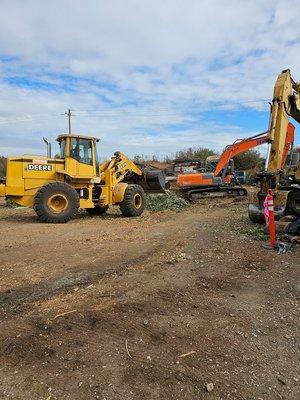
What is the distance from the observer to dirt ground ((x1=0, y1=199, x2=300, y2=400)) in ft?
10.1

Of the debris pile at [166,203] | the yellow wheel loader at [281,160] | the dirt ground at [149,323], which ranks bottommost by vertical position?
the dirt ground at [149,323]

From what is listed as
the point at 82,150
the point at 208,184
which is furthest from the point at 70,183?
the point at 208,184

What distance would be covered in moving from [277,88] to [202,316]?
766 cm

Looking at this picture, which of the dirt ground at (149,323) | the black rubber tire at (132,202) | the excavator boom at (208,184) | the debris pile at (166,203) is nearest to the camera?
the dirt ground at (149,323)

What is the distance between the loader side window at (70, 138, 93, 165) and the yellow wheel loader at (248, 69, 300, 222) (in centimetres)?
581

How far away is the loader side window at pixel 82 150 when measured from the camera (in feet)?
43.3

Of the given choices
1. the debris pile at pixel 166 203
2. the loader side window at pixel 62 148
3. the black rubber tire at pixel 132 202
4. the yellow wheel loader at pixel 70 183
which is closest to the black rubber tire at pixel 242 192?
the debris pile at pixel 166 203

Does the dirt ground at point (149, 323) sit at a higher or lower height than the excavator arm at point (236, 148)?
lower

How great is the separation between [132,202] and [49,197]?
3.01 m

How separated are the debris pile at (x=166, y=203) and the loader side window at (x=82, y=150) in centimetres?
404

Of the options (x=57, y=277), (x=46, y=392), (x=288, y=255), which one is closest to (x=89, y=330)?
(x=46, y=392)

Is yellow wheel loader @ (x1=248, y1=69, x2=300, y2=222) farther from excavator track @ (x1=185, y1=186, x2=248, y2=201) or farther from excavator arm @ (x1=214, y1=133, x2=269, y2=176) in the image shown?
excavator track @ (x1=185, y1=186, x2=248, y2=201)

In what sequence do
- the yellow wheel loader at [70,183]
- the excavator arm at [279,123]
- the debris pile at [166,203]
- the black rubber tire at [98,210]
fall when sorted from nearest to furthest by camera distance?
1. the excavator arm at [279,123]
2. the yellow wheel loader at [70,183]
3. the black rubber tire at [98,210]
4. the debris pile at [166,203]

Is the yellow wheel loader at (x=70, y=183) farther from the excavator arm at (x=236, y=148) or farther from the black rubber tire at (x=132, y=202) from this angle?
the excavator arm at (x=236, y=148)
